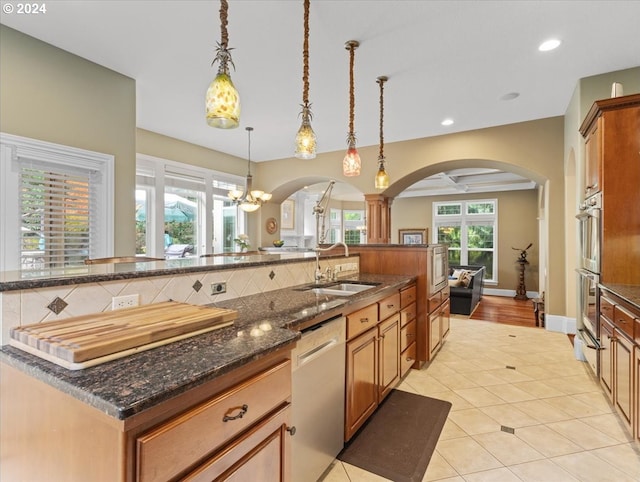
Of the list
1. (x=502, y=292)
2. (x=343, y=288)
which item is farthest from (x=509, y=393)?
(x=502, y=292)

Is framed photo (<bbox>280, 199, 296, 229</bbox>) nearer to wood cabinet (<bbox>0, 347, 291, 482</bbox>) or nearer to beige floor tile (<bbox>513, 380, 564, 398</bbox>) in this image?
beige floor tile (<bbox>513, 380, 564, 398</bbox>)

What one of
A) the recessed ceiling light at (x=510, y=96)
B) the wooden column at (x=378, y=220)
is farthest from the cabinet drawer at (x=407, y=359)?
the recessed ceiling light at (x=510, y=96)

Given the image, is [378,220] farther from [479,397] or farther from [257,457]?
[257,457]

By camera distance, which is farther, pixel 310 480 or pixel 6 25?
pixel 6 25

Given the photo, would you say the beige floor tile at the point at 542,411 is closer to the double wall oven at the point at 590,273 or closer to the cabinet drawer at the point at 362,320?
the double wall oven at the point at 590,273

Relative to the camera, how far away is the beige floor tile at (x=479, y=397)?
258 centimetres

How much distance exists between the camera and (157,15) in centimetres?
257

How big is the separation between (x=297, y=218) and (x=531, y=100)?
6.88 m

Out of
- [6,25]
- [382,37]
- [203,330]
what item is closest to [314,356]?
[203,330]

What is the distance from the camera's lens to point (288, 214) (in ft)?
31.7

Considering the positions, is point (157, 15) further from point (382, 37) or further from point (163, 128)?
point (163, 128)

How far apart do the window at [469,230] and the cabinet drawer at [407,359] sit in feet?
22.4

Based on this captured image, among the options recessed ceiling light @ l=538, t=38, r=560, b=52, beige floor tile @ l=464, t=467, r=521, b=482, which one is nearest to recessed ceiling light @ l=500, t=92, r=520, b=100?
recessed ceiling light @ l=538, t=38, r=560, b=52

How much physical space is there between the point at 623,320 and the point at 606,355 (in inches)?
21.7
